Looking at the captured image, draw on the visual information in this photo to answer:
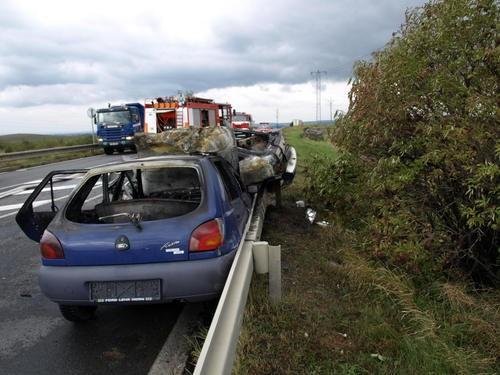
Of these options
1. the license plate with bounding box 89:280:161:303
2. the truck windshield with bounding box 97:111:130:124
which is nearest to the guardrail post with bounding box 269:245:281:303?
the license plate with bounding box 89:280:161:303

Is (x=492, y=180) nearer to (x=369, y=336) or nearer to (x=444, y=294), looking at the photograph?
(x=444, y=294)

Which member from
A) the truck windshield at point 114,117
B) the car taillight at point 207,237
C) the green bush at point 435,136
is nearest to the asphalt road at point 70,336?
the car taillight at point 207,237

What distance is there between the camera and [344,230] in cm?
706

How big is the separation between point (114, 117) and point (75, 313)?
85.0ft

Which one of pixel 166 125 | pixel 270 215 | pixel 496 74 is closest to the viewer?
pixel 496 74

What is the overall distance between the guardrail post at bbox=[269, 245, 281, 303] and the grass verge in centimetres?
8

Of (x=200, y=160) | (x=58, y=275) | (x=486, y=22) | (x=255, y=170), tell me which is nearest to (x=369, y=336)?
(x=200, y=160)

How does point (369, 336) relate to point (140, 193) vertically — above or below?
below

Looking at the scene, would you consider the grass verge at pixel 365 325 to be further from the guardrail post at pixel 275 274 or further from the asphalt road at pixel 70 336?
the asphalt road at pixel 70 336

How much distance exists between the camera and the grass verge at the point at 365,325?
3.29 m

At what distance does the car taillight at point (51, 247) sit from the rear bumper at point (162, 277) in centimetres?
11

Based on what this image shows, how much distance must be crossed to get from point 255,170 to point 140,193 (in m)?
1.63

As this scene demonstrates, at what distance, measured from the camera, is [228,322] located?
2764 millimetres

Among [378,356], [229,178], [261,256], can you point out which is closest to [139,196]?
Answer: [229,178]
